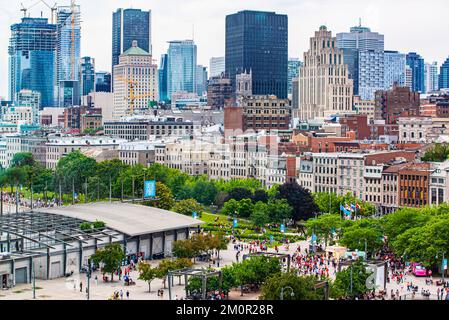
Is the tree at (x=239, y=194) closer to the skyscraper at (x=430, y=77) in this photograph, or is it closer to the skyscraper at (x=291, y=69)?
the skyscraper at (x=430, y=77)

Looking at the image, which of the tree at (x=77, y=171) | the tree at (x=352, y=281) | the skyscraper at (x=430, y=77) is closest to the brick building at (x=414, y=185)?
the tree at (x=77, y=171)

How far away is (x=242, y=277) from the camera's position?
66.2 ft

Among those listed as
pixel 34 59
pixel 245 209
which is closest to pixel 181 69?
pixel 34 59

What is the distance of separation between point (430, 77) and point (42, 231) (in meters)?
94.0

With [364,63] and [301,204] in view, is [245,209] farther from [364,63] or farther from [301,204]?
[364,63]

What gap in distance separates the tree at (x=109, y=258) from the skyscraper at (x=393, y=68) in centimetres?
9727

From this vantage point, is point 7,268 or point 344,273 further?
point 7,268

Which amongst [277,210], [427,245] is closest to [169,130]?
[277,210]

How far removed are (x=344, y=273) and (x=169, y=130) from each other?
5872 centimetres

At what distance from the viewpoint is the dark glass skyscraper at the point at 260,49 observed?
104 metres

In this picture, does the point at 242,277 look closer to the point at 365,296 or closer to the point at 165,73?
the point at 365,296

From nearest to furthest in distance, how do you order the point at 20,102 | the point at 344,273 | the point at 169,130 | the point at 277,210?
the point at 344,273
the point at 277,210
the point at 169,130
the point at 20,102

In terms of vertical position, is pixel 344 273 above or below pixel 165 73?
below

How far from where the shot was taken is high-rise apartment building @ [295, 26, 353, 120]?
292 feet
